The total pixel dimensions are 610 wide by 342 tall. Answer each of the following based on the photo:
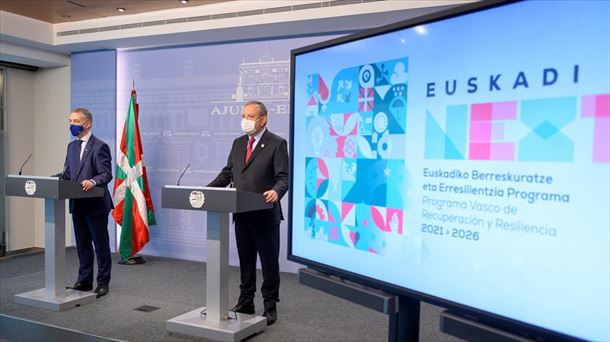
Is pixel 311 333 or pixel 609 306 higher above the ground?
pixel 609 306

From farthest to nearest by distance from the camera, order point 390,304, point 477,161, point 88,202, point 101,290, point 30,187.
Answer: point 101,290 < point 88,202 < point 30,187 < point 390,304 < point 477,161

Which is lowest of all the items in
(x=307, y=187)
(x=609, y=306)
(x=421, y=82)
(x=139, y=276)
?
(x=139, y=276)

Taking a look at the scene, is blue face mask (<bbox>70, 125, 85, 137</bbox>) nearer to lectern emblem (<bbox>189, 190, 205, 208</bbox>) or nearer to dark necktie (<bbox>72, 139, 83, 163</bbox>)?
dark necktie (<bbox>72, 139, 83, 163</bbox>)

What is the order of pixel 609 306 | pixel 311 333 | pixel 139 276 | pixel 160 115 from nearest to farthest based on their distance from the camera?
pixel 609 306, pixel 311 333, pixel 139 276, pixel 160 115

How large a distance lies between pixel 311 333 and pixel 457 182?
228 centimetres

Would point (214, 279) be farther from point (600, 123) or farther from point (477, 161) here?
point (600, 123)

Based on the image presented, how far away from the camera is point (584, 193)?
100 cm

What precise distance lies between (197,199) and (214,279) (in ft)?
1.87

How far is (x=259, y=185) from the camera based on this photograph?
3.16m

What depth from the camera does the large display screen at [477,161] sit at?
1.00 m

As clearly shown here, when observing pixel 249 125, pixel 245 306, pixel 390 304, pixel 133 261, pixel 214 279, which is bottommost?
pixel 133 261

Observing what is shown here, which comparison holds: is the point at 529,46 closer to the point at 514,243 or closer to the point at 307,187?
the point at 514,243

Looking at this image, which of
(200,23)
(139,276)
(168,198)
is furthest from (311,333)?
(200,23)

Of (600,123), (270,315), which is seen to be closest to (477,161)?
(600,123)
